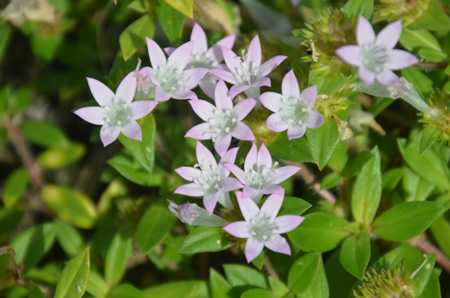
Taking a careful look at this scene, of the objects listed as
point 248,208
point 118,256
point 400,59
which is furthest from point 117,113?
point 400,59

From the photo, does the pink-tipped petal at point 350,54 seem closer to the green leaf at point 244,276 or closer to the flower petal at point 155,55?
the flower petal at point 155,55

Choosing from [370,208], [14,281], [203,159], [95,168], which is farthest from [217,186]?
[95,168]

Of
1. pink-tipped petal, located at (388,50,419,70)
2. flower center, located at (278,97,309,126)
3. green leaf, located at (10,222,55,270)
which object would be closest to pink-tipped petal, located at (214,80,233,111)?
flower center, located at (278,97,309,126)

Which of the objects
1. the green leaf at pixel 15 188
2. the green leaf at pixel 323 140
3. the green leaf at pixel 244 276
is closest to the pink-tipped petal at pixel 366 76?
the green leaf at pixel 323 140

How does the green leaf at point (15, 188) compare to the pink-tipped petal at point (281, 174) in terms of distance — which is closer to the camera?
the pink-tipped petal at point (281, 174)

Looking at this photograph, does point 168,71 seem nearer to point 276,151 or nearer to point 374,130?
point 276,151

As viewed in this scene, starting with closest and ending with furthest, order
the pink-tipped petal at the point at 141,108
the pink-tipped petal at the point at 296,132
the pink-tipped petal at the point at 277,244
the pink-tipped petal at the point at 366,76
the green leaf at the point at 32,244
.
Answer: the pink-tipped petal at the point at 366,76
the pink-tipped petal at the point at 277,244
the pink-tipped petal at the point at 296,132
the pink-tipped petal at the point at 141,108
the green leaf at the point at 32,244

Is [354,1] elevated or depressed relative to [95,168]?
elevated
